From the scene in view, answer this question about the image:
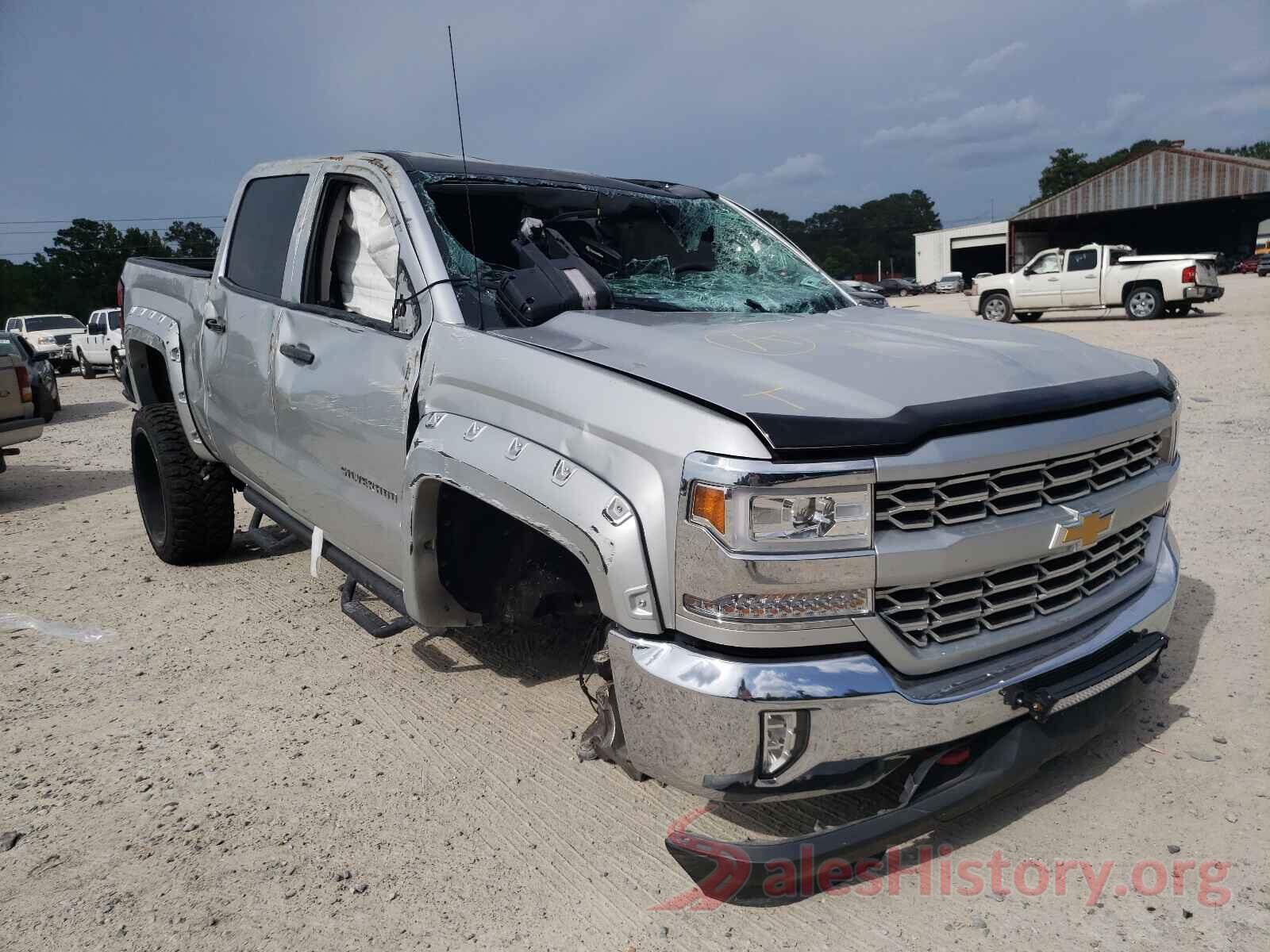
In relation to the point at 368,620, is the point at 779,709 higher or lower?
higher

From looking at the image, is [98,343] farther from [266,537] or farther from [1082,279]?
[1082,279]

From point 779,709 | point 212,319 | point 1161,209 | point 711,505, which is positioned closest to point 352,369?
point 212,319

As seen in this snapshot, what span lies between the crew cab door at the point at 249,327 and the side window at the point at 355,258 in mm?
214

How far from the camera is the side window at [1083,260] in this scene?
19.5 m

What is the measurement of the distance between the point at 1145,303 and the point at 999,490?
1958cm

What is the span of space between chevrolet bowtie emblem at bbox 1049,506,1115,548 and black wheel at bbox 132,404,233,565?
417 cm

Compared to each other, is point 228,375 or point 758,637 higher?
point 228,375

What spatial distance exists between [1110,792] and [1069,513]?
94 cm

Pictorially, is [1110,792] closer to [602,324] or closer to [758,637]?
[758,637]

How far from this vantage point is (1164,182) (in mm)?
43281

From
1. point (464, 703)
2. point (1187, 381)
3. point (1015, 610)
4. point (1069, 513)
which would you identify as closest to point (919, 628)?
point (1015, 610)

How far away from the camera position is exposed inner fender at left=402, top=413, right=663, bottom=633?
216 cm

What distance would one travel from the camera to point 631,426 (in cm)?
221

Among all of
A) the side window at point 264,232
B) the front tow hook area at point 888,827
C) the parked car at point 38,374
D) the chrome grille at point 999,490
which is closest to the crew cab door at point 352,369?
the side window at point 264,232
